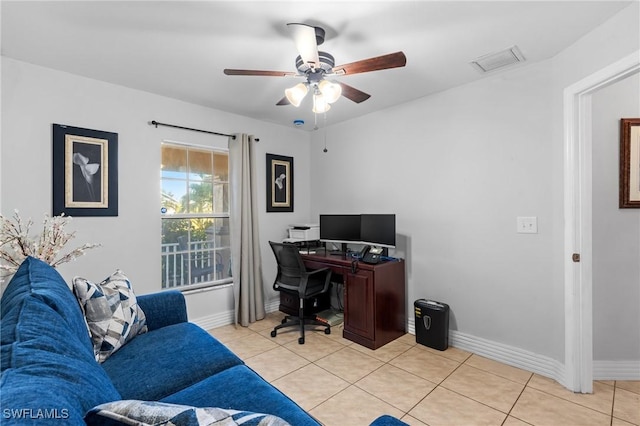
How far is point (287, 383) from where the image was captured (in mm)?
2213

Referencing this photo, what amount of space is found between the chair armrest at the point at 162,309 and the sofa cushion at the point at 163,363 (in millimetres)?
149

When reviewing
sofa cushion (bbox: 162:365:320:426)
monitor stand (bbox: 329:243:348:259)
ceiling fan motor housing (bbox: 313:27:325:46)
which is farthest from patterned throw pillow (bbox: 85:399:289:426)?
monitor stand (bbox: 329:243:348:259)

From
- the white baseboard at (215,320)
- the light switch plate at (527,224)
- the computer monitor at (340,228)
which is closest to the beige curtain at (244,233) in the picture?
the white baseboard at (215,320)

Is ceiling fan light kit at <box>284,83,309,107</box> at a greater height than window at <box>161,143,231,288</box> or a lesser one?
greater

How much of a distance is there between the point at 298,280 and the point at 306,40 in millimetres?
2169

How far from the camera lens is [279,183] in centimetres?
394

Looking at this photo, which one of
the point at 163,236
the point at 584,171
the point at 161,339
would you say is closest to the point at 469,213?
the point at 584,171

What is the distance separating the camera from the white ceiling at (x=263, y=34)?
170 cm

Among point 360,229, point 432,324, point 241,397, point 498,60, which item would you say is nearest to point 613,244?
point 432,324

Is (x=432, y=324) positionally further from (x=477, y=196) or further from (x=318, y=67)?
(x=318, y=67)

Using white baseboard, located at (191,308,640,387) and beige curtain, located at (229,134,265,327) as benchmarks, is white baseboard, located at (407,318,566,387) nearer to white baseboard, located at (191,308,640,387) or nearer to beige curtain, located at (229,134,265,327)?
white baseboard, located at (191,308,640,387)

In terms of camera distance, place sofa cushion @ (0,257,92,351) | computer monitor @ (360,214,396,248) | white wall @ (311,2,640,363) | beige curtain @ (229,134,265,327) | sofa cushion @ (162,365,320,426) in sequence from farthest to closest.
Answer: beige curtain @ (229,134,265,327) < computer monitor @ (360,214,396,248) < white wall @ (311,2,640,363) < sofa cushion @ (162,365,320,426) < sofa cushion @ (0,257,92,351)

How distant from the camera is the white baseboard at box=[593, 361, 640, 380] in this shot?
2.19m

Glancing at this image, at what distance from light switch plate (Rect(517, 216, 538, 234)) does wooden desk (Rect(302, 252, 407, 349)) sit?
Result: 1121 millimetres
